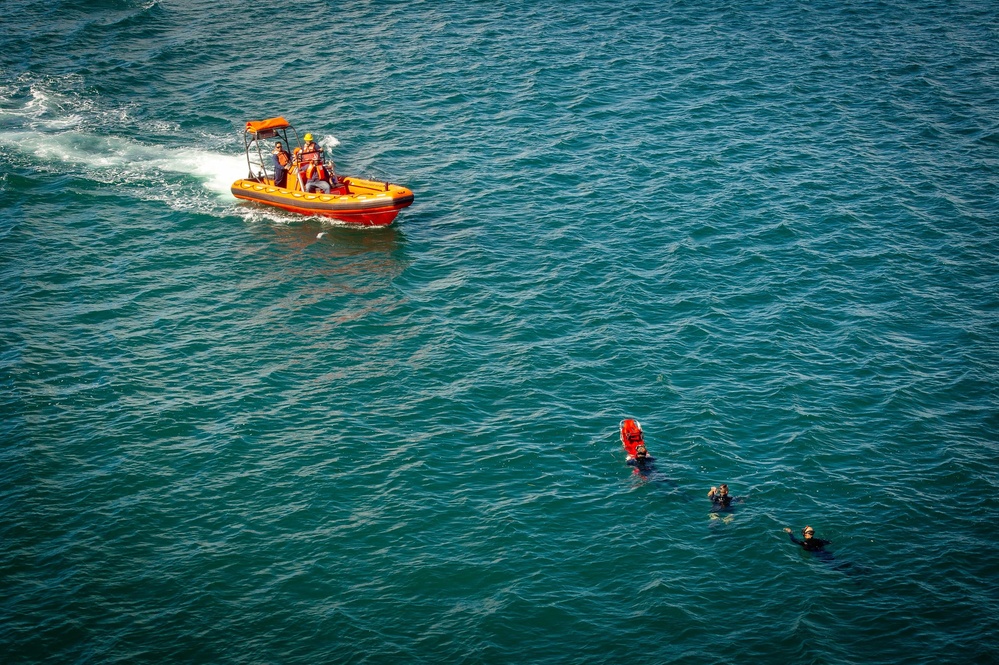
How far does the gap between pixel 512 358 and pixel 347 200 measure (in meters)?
11.7

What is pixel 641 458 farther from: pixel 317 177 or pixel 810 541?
pixel 317 177

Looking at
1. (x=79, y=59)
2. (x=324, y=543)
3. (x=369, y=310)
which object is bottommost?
(x=324, y=543)

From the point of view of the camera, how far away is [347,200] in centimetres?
3716

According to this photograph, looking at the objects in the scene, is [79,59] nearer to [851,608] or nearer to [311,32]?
[311,32]

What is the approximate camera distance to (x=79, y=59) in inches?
2063

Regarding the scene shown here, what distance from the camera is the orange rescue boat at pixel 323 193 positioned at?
36709mm

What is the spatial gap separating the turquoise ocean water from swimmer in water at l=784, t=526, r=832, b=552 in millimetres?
285

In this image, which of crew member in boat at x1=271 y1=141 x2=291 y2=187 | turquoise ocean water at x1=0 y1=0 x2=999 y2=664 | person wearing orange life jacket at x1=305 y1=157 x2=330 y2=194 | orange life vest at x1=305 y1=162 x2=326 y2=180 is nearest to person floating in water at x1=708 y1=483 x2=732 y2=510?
turquoise ocean water at x1=0 y1=0 x2=999 y2=664

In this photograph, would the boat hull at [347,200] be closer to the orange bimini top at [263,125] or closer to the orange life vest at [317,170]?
the orange life vest at [317,170]

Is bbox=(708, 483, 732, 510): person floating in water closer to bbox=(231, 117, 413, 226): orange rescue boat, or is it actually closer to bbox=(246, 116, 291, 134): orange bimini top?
bbox=(231, 117, 413, 226): orange rescue boat

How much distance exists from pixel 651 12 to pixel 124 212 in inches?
1456

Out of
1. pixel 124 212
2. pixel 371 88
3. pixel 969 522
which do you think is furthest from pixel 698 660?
pixel 371 88

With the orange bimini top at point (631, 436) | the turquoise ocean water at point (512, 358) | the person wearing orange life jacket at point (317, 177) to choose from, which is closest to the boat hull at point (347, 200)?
the person wearing orange life jacket at point (317, 177)

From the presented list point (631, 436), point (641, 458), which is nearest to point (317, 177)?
point (631, 436)
